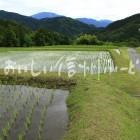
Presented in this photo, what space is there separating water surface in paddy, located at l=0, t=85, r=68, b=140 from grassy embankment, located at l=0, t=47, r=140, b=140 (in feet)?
1.39

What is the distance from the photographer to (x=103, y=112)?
11.4 metres

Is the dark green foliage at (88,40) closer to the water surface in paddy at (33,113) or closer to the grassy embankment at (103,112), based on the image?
the grassy embankment at (103,112)

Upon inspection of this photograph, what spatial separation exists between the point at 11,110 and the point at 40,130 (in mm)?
2667

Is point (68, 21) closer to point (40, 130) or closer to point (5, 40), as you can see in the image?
point (5, 40)

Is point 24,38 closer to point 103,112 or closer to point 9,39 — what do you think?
point 9,39

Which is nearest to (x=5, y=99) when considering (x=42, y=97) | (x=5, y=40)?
(x=42, y=97)

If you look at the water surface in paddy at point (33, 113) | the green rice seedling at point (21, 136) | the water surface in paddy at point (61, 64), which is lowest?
the green rice seedling at point (21, 136)

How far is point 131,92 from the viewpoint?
15945mm

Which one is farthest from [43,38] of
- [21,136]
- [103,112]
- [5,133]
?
[21,136]

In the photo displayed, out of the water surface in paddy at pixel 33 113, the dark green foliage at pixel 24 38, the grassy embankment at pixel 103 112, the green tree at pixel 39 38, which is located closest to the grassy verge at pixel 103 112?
the grassy embankment at pixel 103 112

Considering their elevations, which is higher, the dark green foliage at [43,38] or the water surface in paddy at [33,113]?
the dark green foliage at [43,38]

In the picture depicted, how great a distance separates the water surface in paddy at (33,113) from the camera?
9.80 meters

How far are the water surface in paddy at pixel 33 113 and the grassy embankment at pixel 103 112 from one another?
16.7 inches

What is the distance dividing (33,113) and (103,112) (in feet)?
8.13
